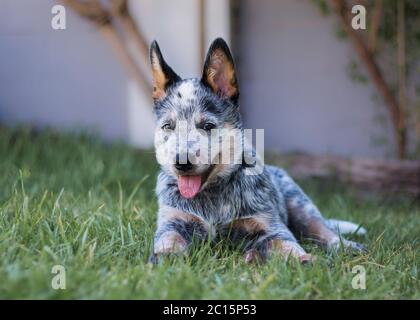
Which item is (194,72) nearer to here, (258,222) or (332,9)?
(332,9)

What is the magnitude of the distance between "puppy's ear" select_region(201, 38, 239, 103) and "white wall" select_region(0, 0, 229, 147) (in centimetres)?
422

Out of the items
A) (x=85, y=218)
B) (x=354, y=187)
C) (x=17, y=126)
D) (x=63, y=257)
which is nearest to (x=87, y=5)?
(x=17, y=126)

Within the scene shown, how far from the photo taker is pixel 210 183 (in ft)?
12.1

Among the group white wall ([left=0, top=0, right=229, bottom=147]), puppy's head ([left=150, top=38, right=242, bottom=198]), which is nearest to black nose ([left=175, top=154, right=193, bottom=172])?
puppy's head ([left=150, top=38, right=242, bottom=198])

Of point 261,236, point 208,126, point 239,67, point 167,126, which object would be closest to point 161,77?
point 167,126

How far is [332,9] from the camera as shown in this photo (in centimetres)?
727

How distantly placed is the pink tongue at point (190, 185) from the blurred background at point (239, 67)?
12.5ft

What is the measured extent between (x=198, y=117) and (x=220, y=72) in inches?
12.1

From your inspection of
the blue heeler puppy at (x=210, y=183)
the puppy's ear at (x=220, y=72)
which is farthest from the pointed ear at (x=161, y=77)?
the puppy's ear at (x=220, y=72)

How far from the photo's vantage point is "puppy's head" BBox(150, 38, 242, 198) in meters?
3.45

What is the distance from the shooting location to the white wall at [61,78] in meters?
7.95

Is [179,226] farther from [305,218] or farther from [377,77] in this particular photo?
[377,77]

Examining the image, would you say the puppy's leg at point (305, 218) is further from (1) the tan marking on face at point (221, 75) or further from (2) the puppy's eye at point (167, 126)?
(2) the puppy's eye at point (167, 126)

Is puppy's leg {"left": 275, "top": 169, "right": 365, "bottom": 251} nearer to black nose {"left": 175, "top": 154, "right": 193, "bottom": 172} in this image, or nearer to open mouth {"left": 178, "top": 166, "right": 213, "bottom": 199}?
open mouth {"left": 178, "top": 166, "right": 213, "bottom": 199}
